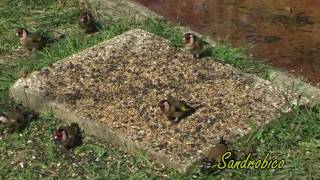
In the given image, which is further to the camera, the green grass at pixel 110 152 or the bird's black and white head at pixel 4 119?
the bird's black and white head at pixel 4 119

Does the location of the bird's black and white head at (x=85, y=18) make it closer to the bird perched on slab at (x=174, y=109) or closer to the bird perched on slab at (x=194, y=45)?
the bird perched on slab at (x=194, y=45)

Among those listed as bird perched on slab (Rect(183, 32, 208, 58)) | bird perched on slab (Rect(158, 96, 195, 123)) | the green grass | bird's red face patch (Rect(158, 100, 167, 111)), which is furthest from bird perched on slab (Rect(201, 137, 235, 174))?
bird perched on slab (Rect(183, 32, 208, 58))

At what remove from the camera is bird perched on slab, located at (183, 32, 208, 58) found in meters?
8.00

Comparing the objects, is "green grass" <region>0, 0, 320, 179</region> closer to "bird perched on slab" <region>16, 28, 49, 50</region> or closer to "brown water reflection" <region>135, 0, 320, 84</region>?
"bird perched on slab" <region>16, 28, 49, 50</region>

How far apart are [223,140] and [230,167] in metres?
0.32

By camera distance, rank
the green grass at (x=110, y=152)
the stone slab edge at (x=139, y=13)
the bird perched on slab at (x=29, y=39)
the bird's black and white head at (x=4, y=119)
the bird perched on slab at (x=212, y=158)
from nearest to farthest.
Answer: the bird perched on slab at (x=212, y=158) < the green grass at (x=110, y=152) < the bird's black and white head at (x=4, y=119) < the stone slab edge at (x=139, y=13) < the bird perched on slab at (x=29, y=39)

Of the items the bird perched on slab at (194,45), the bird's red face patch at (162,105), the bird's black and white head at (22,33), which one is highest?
the bird perched on slab at (194,45)

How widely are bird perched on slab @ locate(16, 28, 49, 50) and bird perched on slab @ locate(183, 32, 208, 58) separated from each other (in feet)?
6.15

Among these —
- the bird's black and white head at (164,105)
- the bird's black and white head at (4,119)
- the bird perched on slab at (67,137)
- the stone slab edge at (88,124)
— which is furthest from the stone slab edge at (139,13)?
the bird's black and white head at (4,119)

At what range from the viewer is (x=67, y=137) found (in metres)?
6.86

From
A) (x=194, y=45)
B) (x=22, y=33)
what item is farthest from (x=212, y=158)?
(x=22, y=33)

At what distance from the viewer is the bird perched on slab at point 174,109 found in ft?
22.6

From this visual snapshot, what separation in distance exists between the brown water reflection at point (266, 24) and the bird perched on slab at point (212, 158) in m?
2.48

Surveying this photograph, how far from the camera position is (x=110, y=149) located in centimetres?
692
